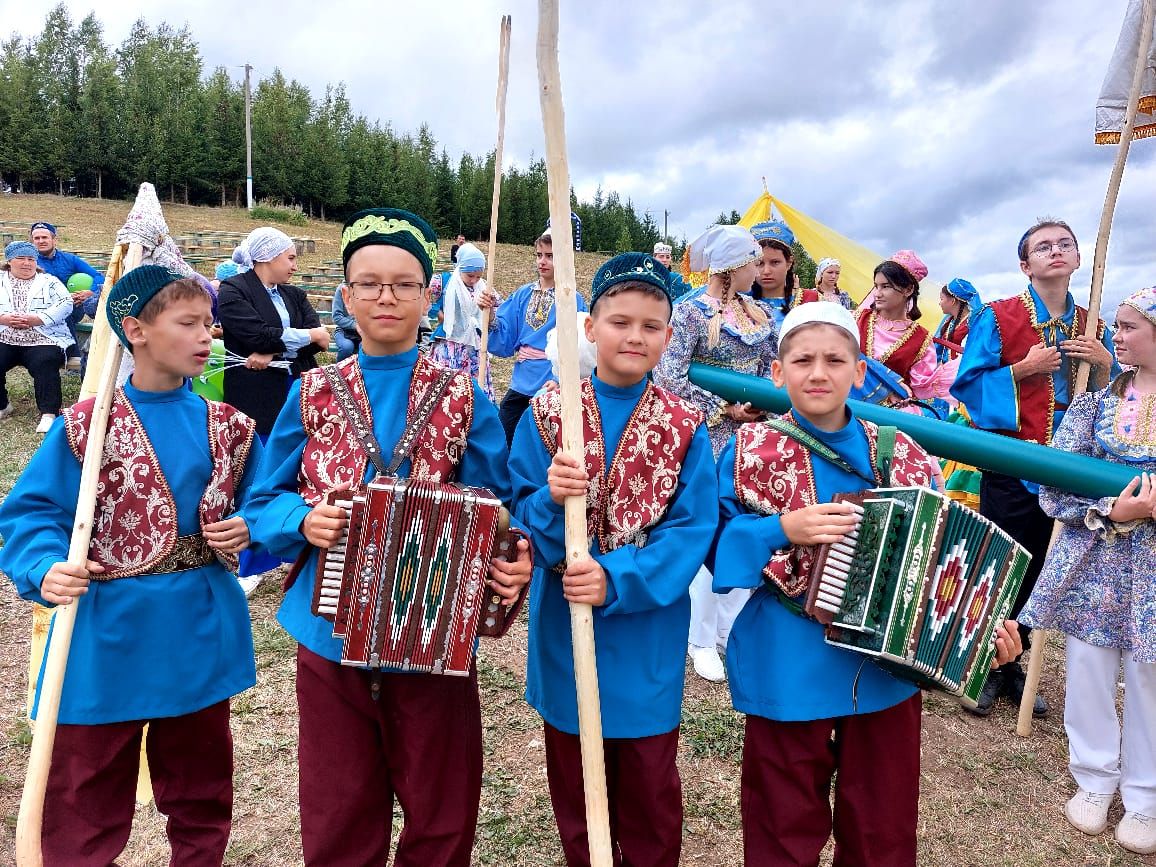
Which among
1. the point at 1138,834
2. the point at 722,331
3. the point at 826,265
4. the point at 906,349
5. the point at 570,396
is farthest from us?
the point at 826,265

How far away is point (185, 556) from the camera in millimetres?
2600

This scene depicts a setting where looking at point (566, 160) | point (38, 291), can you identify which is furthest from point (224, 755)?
point (38, 291)

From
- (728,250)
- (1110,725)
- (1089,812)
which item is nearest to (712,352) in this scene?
(728,250)

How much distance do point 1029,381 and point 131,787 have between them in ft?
14.6

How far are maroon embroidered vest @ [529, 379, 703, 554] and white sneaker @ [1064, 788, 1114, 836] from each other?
8.64 feet

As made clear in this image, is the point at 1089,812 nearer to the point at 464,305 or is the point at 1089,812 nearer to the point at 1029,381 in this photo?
the point at 1029,381

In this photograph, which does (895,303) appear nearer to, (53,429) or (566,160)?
(566,160)

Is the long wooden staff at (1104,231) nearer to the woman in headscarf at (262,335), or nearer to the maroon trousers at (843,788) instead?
the maroon trousers at (843,788)

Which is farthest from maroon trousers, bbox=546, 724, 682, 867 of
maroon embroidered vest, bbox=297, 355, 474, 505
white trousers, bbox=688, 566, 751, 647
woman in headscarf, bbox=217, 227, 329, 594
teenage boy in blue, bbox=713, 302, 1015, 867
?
woman in headscarf, bbox=217, 227, 329, 594

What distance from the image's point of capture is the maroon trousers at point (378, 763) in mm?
2402

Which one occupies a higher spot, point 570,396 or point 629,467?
point 570,396

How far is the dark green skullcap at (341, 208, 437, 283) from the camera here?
244 cm

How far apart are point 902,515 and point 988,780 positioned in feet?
7.94

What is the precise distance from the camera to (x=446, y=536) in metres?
2.16
